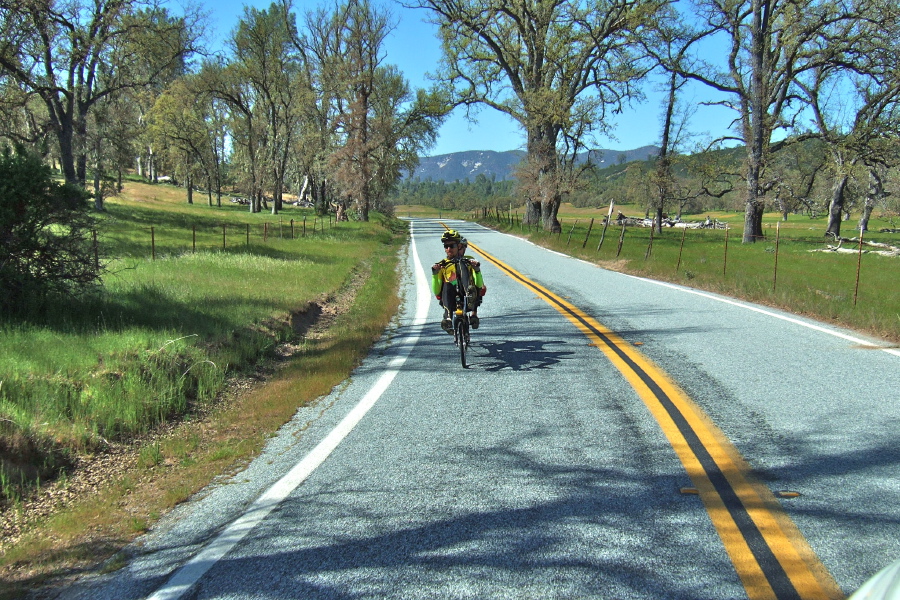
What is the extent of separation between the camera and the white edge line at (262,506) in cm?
309

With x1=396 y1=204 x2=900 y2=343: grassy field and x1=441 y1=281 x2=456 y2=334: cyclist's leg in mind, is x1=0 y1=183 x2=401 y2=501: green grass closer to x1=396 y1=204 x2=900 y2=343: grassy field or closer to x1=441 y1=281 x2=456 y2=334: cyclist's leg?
x1=441 y1=281 x2=456 y2=334: cyclist's leg

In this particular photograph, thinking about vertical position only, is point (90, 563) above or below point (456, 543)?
below

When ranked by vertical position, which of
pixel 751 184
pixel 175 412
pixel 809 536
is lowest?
pixel 175 412

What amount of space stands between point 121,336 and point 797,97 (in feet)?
144

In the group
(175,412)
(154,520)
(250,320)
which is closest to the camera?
(154,520)

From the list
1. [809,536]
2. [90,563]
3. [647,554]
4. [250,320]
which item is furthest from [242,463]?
[250,320]

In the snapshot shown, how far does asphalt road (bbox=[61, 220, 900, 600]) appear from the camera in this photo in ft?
9.91

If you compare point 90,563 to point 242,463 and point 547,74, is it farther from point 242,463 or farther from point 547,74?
point 547,74

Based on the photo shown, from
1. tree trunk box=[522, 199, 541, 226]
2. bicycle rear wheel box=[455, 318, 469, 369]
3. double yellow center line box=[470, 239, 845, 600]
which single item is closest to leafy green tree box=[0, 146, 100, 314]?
bicycle rear wheel box=[455, 318, 469, 369]

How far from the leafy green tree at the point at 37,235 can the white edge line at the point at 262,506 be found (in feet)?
15.9

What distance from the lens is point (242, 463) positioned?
4812mm

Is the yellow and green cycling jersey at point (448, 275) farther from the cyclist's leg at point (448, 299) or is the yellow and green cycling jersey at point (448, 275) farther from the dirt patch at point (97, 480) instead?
the dirt patch at point (97, 480)

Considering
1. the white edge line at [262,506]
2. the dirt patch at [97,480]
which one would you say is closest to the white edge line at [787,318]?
the white edge line at [262,506]

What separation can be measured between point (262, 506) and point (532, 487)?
169cm
